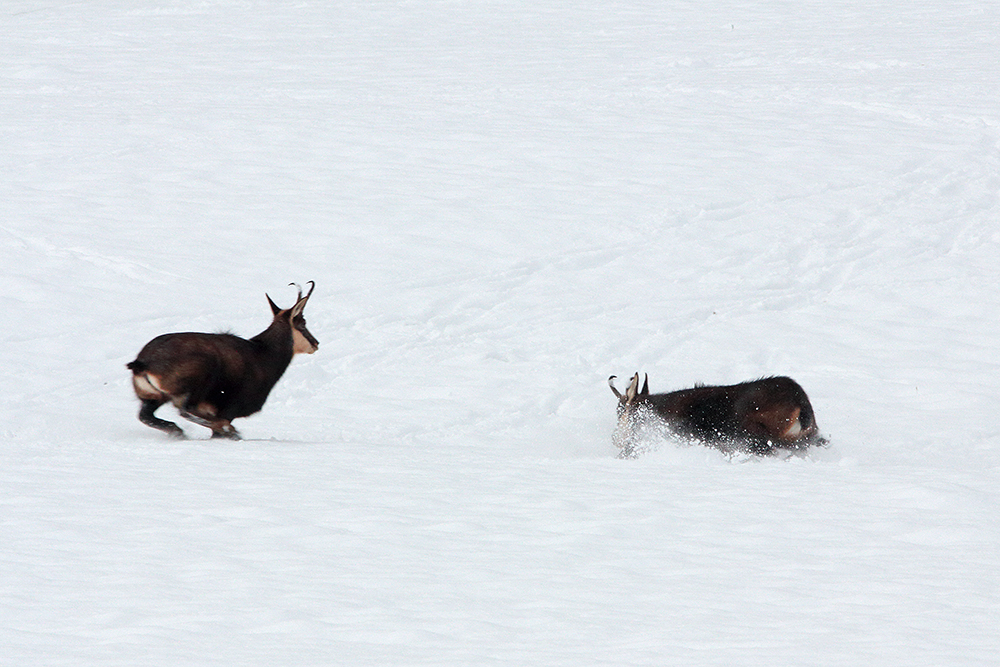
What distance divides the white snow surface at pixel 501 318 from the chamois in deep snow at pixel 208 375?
362mm

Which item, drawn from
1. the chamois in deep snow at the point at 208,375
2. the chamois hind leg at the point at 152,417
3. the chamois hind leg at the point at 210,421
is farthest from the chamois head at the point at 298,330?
the chamois hind leg at the point at 152,417

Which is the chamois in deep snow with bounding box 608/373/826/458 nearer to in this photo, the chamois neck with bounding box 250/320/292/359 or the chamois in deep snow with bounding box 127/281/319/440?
the chamois neck with bounding box 250/320/292/359

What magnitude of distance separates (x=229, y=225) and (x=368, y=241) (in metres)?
1.74

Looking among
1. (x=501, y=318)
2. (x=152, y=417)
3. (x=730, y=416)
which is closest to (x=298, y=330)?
(x=152, y=417)

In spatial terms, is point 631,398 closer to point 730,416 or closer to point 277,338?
point 730,416

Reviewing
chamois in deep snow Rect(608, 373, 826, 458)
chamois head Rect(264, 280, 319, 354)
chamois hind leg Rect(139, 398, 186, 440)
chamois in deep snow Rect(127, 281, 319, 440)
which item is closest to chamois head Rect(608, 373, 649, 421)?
chamois in deep snow Rect(608, 373, 826, 458)

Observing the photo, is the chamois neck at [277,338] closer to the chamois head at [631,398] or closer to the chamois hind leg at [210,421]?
the chamois hind leg at [210,421]

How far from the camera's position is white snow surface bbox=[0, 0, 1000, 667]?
174 inches

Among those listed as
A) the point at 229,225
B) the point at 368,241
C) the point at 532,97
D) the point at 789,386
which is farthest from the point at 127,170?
the point at 789,386

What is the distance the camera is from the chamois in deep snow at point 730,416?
8422 mm

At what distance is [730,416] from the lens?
859cm

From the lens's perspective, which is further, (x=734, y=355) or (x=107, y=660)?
(x=734, y=355)

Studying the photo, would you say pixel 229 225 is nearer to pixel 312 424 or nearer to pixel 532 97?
pixel 312 424

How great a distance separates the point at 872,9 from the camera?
81.4ft
